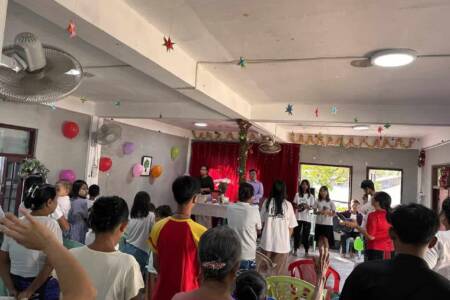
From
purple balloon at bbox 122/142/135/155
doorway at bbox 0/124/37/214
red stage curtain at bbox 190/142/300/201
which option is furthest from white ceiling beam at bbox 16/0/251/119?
red stage curtain at bbox 190/142/300/201

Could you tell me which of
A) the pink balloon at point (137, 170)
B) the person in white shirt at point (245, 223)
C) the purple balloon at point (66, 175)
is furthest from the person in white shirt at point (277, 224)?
the pink balloon at point (137, 170)

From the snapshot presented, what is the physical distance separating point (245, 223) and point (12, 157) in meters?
3.80

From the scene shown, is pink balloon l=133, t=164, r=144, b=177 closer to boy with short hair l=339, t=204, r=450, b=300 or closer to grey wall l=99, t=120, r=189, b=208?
grey wall l=99, t=120, r=189, b=208

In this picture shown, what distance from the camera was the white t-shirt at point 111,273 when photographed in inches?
55.5

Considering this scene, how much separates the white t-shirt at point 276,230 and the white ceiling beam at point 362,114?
1885mm

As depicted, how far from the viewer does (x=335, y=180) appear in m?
8.85

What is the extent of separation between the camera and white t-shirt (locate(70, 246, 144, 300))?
55.5 inches

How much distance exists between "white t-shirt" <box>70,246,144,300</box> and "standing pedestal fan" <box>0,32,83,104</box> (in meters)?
0.88

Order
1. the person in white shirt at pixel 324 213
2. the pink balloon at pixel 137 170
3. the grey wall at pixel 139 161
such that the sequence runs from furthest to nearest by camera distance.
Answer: the pink balloon at pixel 137 170 < the grey wall at pixel 139 161 < the person in white shirt at pixel 324 213

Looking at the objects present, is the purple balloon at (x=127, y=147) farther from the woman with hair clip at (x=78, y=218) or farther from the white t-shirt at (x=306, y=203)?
the white t-shirt at (x=306, y=203)

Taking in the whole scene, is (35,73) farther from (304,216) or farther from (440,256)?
(304,216)

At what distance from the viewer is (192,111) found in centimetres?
584

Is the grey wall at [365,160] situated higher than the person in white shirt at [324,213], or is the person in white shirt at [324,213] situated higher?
the grey wall at [365,160]

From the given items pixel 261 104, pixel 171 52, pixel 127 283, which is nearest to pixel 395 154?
pixel 261 104
